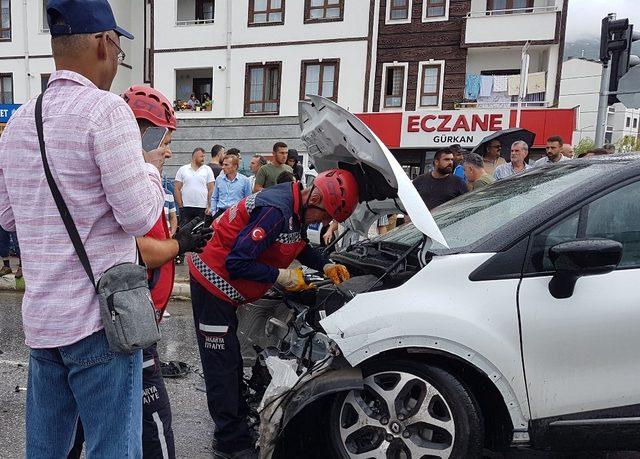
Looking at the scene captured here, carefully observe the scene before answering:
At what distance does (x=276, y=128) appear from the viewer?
18.5m

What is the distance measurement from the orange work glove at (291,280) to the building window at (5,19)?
2339cm

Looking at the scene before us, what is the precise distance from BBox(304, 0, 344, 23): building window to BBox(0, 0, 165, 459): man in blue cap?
17.7 m

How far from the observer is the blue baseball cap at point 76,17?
1.49 meters

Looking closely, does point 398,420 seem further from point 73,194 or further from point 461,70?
point 461,70

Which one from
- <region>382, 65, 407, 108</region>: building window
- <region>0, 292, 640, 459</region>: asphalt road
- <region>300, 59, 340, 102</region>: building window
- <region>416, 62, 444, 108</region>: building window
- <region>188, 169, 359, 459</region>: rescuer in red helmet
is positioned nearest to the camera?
<region>188, 169, 359, 459</region>: rescuer in red helmet

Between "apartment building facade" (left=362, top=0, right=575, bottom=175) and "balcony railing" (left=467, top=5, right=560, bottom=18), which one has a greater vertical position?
"balcony railing" (left=467, top=5, right=560, bottom=18)

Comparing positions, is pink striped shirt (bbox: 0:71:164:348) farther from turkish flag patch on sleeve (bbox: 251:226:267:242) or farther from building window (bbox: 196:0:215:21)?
building window (bbox: 196:0:215:21)

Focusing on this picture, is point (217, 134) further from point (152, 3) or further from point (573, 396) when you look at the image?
point (573, 396)

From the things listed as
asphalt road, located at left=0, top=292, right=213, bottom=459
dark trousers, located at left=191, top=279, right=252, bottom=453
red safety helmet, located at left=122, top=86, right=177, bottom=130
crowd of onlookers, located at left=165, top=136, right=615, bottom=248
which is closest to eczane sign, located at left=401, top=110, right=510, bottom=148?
crowd of onlookers, located at left=165, top=136, right=615, bottom=248

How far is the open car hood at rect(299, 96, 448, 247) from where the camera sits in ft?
7.85

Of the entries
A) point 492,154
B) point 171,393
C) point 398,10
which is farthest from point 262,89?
point 171,393

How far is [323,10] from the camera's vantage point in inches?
714

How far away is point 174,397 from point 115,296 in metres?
2.40

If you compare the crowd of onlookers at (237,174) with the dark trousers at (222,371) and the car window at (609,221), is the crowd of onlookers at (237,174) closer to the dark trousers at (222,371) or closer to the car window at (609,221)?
the dark trousers at (222,371)
